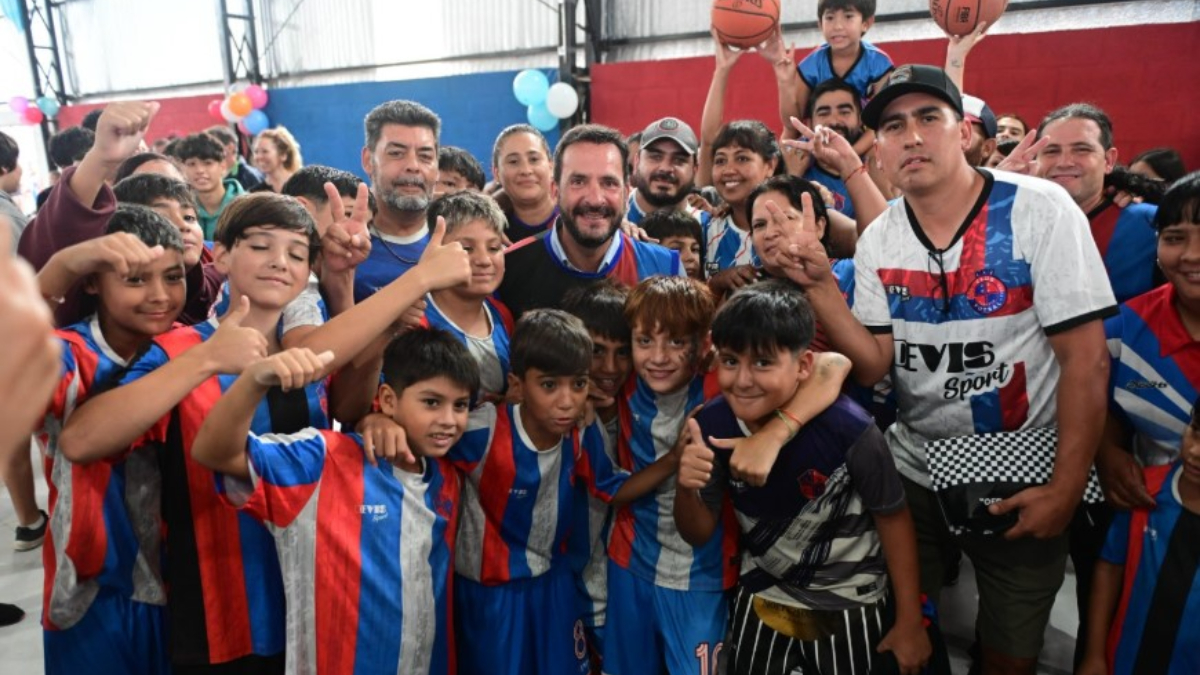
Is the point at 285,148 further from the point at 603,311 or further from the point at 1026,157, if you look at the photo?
the point at 1026,157

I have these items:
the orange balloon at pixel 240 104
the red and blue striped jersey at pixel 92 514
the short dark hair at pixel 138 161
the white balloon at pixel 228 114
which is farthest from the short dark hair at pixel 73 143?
the white balloon at pixel 228 114

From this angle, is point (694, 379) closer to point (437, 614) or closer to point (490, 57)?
point (437, 614)

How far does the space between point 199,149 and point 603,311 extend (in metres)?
3.29

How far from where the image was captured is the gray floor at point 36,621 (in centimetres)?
264

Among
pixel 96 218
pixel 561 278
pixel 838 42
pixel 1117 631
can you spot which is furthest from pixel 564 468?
pixel 838 42

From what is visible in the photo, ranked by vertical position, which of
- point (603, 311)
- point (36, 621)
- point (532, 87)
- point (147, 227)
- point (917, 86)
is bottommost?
point (36, 621)

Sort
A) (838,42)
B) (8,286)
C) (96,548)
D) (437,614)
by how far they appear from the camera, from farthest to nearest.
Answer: (838,42) < (437,614) < (96,548) < (8,286)

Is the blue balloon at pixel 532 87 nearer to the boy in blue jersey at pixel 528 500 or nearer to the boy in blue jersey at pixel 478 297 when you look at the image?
the boy in blue jersey at pixel 478 297

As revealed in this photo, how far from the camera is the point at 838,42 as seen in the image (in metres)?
4.20

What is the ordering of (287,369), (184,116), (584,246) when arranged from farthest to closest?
(184,116) < (584,246) < (287,369)

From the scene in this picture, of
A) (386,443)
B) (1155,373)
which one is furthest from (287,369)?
(1155,373)

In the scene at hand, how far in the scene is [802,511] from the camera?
1851mm

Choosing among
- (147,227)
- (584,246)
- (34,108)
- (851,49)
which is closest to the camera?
(147,227)

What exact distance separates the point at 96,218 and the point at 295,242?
2.70ft
